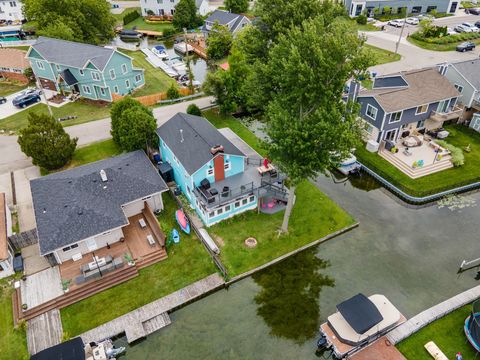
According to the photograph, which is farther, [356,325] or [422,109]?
[422,109]

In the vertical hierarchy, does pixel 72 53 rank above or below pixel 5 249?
above

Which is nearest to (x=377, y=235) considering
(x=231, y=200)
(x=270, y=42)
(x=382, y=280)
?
(x=382, y=280)

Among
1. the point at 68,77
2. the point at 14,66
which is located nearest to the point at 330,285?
the point at 68,77

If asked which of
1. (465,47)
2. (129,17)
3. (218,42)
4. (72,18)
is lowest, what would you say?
(465,47)

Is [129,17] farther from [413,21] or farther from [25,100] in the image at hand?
[413,21]

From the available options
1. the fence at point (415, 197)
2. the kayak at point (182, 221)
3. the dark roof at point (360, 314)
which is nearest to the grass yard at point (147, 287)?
the kayak at point (182, 221)

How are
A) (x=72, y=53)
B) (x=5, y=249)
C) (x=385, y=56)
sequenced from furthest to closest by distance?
(x=385, y=56), (x=72, y=53), (x=5, y=249)

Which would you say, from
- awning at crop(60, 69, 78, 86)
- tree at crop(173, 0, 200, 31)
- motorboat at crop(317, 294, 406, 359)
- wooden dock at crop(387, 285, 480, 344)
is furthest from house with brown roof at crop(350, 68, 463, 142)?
tree at crop(173, 0, 200, 31)

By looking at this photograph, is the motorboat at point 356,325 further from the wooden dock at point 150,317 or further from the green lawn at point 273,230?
the wooden dock at point 150,317
